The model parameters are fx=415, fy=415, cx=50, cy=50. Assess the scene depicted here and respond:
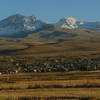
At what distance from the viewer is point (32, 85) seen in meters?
59.7

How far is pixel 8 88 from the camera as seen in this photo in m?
58.0

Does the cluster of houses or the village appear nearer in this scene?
the cluster of houses

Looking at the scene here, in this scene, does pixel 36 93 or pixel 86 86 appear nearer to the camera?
pixel 36 93

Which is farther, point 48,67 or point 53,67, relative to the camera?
point 48,67

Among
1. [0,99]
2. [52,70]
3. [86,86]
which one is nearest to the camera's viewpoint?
[0,99]

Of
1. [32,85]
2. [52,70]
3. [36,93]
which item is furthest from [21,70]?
[36,93]

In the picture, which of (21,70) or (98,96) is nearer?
(98,96)

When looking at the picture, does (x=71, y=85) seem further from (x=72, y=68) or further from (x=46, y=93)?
(x=72, y=68)

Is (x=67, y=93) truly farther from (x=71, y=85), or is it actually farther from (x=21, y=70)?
(x=21, y=70)

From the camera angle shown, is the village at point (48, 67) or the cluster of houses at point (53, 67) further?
the village at point (48, 67)

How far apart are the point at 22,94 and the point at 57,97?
578 cm

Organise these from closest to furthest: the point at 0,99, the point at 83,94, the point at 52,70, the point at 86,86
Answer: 1. the point at 0,99
2. the point at 83,94
3. the point at 86,86
4. the point at 52,70

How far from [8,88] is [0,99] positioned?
13697mm

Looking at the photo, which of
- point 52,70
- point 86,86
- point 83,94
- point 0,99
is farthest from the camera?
point 52,70
